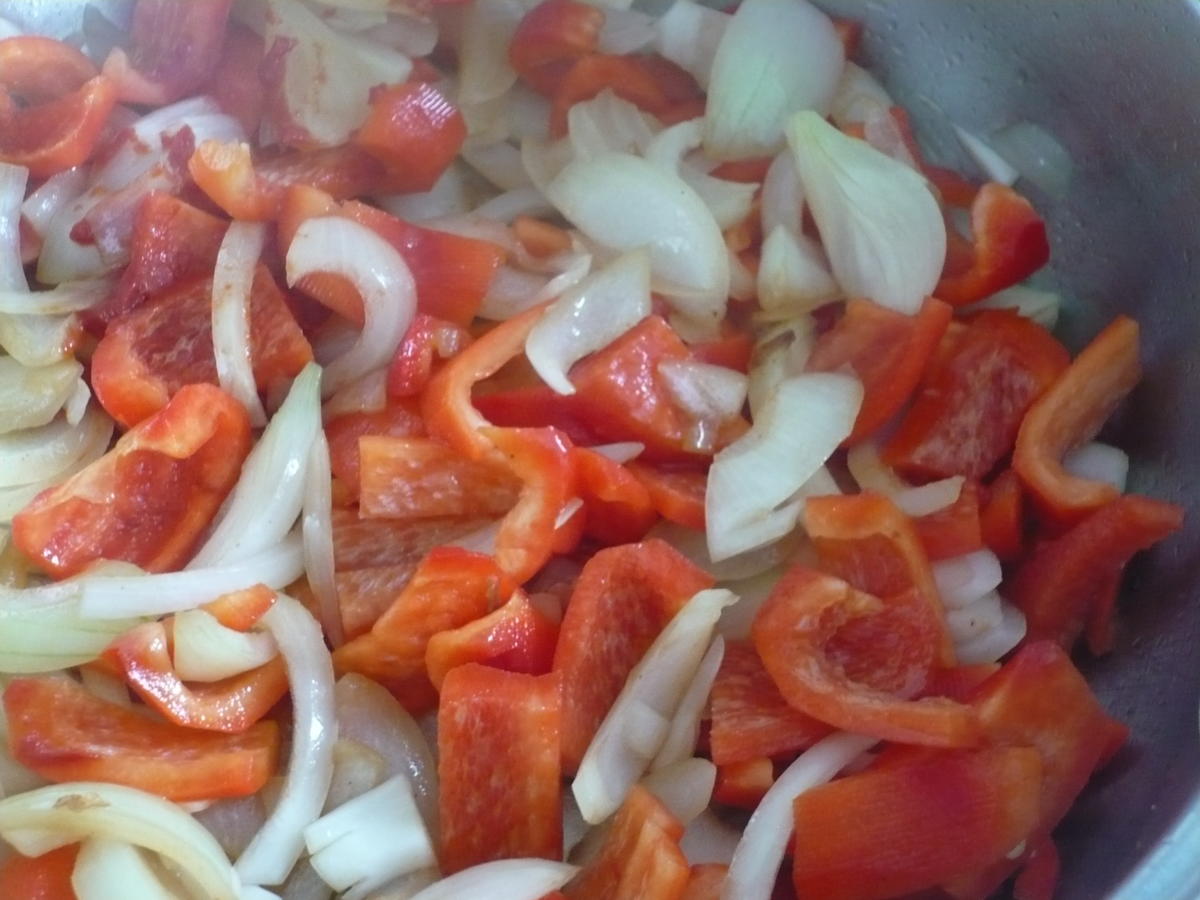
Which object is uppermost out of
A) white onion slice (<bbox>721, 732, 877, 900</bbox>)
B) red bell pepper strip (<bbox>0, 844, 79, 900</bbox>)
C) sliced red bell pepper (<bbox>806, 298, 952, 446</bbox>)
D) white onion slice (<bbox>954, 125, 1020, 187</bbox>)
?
white onion slice (<bbox>954, 125, 1020, 187</bbox>)

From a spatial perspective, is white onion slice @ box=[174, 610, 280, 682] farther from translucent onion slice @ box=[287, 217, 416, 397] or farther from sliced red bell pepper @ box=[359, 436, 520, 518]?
translucent onion slice @ box=[287, 217, 416, 397]

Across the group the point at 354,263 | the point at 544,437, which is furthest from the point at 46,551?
the point at 544,437

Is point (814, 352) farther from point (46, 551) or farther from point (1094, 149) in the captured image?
point (46, 551)

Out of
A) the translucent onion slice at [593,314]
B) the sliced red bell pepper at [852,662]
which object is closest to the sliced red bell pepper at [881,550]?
the sliced red bell pepper at [852,662]

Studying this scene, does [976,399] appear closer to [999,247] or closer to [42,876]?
[999,247]

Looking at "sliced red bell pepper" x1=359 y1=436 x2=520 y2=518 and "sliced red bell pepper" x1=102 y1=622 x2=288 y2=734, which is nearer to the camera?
"sliced red bell pepper" x1=102 y1=622 x2=288 y2=734

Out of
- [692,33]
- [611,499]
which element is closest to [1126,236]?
[692,33]

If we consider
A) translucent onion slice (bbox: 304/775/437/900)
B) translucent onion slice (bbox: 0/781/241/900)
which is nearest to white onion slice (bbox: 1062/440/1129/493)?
translucent onion slice (bbox: 304/775/437/900)

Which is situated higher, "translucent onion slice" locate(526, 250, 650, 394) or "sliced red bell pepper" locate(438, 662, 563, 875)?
"translucent onion slice" locate(526, 250, 650, 394)
